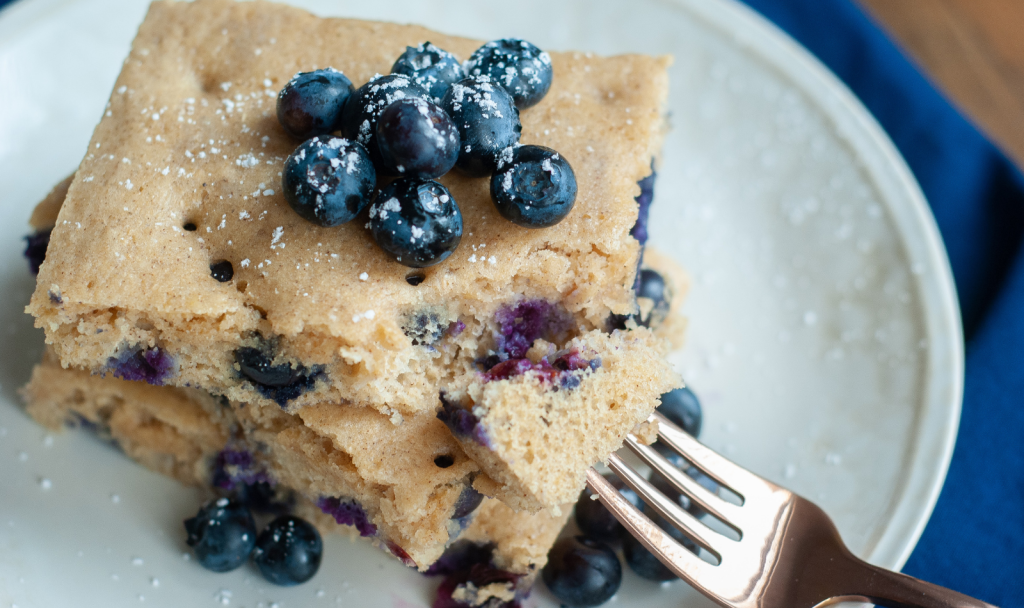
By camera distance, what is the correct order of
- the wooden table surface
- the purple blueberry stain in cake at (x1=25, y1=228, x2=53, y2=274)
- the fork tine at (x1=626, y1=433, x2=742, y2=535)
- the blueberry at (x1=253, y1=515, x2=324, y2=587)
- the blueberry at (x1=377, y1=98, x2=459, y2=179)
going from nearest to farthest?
the blueberry at (x1=377, y1=98, x2=459, y2=179), the fork tine at (x1=626, y1=433, x2=742, y2=535), the blueberry at (x1=253, y1=515, x2=324, y2=587), the purple blueberry stain in cake at (x1=25, y1=228, x2=53, y2=274), the wooden table surface

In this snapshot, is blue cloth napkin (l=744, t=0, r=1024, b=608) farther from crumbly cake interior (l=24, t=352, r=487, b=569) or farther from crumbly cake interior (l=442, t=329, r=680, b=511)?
crumbly cake interior (l=24, t=352, r=487, b=569)

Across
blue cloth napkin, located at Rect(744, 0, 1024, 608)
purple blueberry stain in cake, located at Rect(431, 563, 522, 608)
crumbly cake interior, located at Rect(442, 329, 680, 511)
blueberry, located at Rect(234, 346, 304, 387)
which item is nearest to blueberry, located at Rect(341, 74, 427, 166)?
blueberry, located at Rect(234, 346, 304, 387)

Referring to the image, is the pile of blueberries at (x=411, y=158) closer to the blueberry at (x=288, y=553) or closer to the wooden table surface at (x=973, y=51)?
the blueberry at (x=288, y=553)

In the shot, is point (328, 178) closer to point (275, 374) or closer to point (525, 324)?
point (275, 374)

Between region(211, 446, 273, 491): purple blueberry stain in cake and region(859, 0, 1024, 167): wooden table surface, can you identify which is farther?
region(859, 0, 1024, 167): wooden table surface

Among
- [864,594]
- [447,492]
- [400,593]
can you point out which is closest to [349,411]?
[447,492]

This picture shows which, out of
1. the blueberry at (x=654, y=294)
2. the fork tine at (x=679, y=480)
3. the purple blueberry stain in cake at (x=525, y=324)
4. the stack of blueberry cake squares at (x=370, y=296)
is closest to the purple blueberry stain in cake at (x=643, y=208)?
the stack of blueberry cake squares at (x=370, y=296)

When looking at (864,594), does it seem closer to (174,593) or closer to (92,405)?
(174,593)

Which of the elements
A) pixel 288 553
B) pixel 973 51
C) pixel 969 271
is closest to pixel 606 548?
pixel 288 553
